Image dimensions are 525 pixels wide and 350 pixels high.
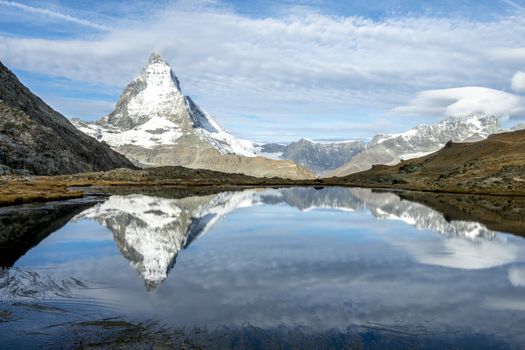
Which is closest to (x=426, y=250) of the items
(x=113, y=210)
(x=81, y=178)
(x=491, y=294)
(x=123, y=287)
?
(x=491, y=294)

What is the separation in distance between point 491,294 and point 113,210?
51441mm

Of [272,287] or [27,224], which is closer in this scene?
[272,287]

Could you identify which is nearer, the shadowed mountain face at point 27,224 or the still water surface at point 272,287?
the still water surface at point 272,287

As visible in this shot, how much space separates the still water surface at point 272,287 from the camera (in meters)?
17.7

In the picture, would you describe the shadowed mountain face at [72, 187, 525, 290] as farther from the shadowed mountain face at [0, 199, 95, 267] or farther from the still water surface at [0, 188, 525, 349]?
the shadowed mountain face at [0, 199, 95, 267]

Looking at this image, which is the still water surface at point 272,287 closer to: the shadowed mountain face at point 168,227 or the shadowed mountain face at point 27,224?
the shadowed mountain face at point 168,227

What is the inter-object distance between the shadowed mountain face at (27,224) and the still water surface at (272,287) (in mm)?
930

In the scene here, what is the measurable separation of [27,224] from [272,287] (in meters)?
33.3

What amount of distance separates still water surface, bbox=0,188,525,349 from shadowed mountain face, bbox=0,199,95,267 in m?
0.93

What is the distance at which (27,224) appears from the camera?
48.0 metres

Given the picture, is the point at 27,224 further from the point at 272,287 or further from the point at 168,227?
the point at 272,287

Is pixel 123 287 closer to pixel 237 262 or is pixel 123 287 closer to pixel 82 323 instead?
pixel 82 323

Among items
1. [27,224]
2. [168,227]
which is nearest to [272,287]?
[168,227]

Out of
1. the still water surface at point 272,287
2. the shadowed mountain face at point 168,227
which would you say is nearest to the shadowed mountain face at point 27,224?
the still water surface at point 272,287
